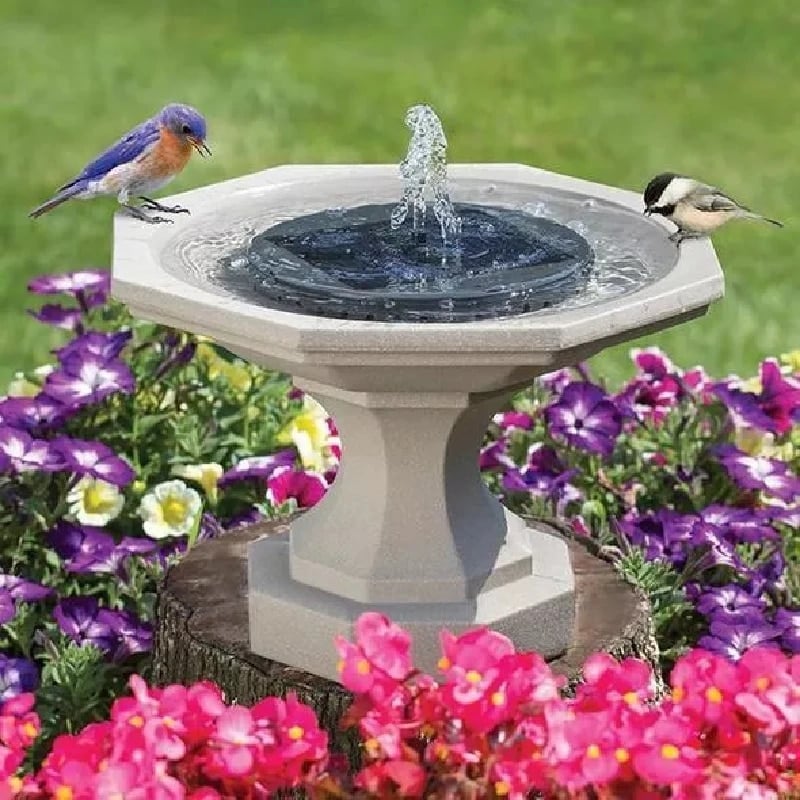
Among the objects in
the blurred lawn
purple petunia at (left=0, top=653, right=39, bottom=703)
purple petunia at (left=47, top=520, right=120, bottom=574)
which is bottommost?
the blurred lawn

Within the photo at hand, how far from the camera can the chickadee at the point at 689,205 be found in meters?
3.39

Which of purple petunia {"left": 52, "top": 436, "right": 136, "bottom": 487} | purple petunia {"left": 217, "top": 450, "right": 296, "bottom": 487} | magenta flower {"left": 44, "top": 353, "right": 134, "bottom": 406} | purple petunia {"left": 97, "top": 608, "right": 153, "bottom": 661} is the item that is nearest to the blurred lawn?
magenta flower {"left": 44, "top": 353, "right": 134, "bottom": 406}

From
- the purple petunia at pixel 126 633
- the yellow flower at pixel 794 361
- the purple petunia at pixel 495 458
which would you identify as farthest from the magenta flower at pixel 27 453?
the yellow flower at pixel 794 361

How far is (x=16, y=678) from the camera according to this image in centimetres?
384

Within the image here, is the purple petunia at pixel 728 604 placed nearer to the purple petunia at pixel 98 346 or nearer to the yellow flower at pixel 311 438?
Result: the yellow flower at pixel 311 438

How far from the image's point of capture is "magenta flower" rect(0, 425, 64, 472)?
162 inches

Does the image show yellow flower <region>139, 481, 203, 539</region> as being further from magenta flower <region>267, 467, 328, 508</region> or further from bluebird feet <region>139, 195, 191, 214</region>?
bluebird feet <region>139, 195, 191, 214</region>

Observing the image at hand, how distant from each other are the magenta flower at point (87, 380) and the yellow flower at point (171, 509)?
26 cm

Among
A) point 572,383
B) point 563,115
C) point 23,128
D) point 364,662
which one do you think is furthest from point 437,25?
point 364,662

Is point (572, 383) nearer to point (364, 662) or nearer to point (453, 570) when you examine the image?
point (453, 570)

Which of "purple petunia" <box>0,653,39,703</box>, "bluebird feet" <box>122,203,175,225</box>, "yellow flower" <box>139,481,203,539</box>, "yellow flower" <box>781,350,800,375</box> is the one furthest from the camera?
"yellow flower" <box>781,350,800,375</box>

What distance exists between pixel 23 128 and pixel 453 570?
19.8 ft

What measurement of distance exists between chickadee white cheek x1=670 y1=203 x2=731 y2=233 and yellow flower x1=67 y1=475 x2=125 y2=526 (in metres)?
1.49

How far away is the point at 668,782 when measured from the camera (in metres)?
2.34
